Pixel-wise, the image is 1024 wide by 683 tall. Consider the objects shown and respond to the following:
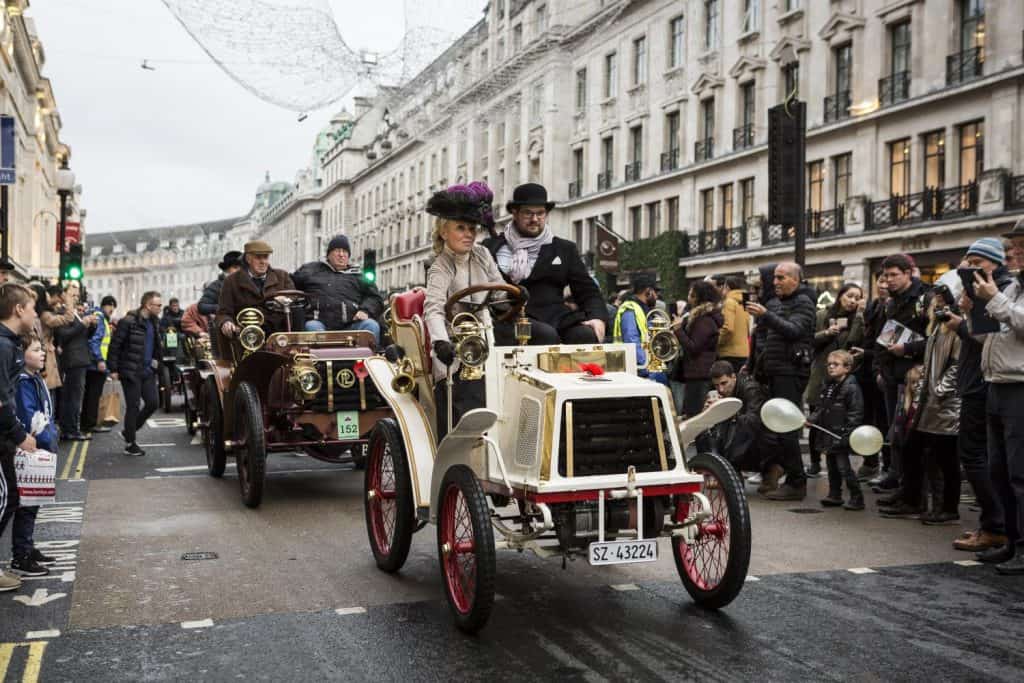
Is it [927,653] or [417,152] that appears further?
[417,152]

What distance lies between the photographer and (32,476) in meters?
5.98

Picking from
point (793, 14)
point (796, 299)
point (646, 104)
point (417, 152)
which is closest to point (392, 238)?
point (417, 152)

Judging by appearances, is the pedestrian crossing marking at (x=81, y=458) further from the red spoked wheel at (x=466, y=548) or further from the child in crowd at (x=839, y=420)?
the child in crowd at (x=839, y=420)

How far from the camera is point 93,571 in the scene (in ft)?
20.9

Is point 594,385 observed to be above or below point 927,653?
above

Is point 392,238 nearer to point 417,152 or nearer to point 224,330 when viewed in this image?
point 417,152

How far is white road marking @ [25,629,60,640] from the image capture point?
4980 millimetres

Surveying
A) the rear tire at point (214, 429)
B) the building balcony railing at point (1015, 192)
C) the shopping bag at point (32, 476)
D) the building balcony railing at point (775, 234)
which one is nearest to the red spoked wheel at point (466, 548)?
the shopping bag at point (32, 476)

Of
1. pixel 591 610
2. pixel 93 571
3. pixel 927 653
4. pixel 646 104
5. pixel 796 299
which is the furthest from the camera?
pixel 646 104

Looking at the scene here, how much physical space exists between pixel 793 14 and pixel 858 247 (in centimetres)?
790

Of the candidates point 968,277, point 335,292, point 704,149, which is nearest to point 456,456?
point 968,277

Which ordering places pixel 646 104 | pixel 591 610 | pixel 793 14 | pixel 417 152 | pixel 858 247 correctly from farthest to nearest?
1. pixel 417 152
2. pixel 646 104
3. pixel 793 14
4. pixel 858 247
5. pixel 591 610

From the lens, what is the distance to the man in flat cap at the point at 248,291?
10031mm

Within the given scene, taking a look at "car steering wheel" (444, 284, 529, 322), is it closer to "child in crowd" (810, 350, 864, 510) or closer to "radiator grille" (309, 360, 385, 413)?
"radiator grille" (309, 360, 385, 413)
